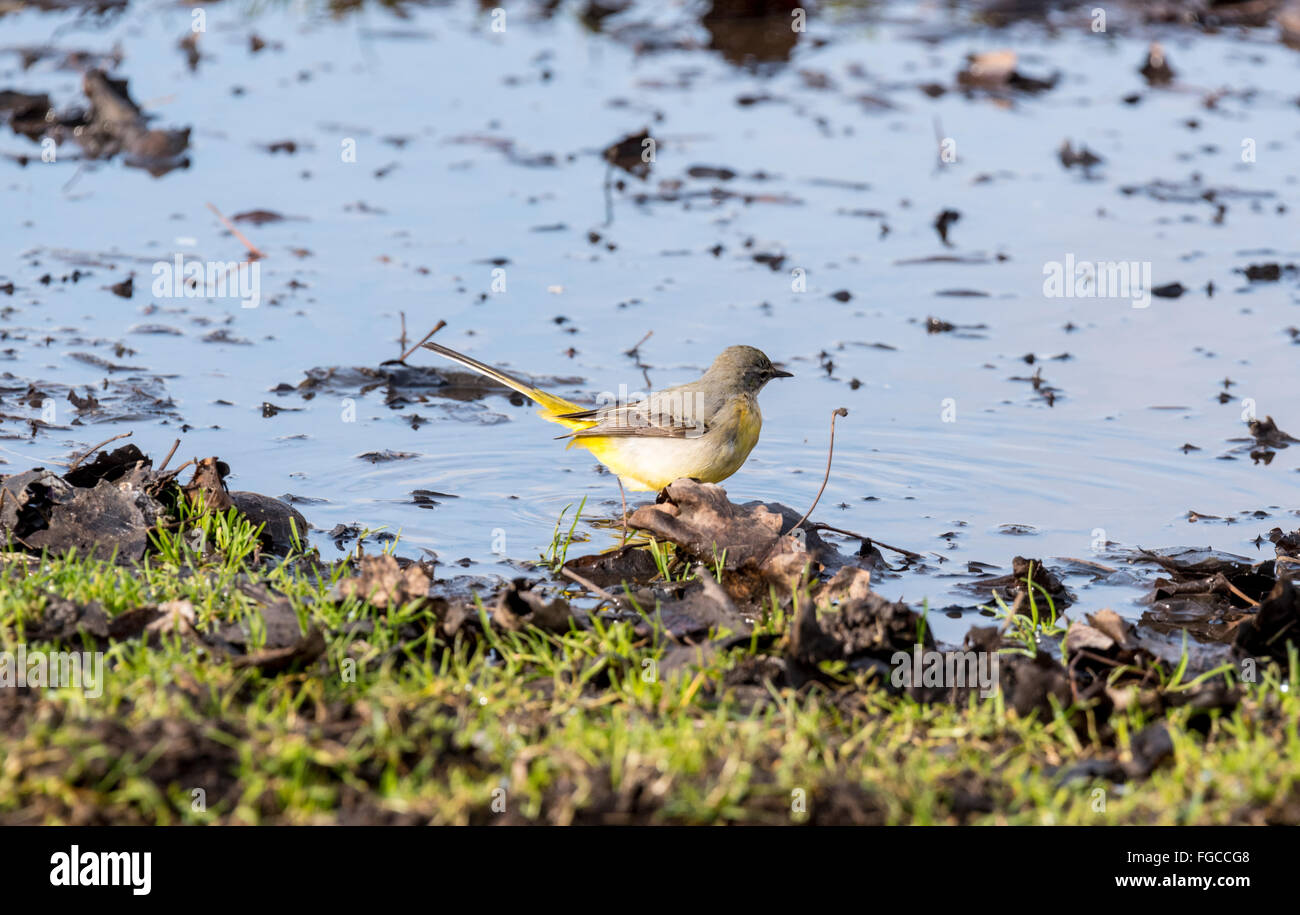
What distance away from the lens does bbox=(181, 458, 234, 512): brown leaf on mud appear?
6.39m

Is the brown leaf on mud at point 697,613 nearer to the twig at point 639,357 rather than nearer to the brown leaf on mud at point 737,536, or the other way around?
the brown leaf on mud at point 737,536

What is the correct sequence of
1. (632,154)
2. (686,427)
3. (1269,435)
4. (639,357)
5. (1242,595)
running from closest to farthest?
1. (1242,595)
2. (686,427)
3. (1269,435)
4. (639,357)
5. (632,154)

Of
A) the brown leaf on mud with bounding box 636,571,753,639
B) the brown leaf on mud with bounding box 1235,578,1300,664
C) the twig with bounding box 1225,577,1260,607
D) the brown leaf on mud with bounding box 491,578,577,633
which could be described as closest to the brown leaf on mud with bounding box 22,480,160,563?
the brown leaf on mud with bounding box 491,578,577,633

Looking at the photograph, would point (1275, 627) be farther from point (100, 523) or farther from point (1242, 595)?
point (100, 523)

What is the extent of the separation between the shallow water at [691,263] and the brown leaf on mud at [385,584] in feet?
4.14

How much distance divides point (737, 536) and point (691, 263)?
502 cm

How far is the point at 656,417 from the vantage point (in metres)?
7.48

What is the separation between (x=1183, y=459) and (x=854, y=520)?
213 centimetres

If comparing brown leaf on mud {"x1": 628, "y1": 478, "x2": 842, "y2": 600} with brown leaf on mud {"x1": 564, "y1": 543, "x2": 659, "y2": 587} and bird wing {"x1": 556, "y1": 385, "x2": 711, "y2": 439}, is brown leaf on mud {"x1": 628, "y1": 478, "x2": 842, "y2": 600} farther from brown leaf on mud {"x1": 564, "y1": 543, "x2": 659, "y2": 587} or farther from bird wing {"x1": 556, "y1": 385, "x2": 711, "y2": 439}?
bird wing {"x1": 556, "y1": 385, "x2": 711, "y2": 439}

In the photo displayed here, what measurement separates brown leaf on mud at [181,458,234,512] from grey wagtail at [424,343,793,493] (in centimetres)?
193

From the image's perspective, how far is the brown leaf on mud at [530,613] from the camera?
5.38 meters

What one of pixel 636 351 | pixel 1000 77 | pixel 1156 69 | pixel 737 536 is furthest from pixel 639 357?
pixel 1156 69

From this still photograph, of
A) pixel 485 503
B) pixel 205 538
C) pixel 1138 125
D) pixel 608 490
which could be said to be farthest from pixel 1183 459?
pixel 1138 125

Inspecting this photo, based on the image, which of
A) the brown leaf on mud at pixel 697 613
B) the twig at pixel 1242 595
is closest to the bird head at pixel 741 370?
the brown leaf on mud at pixel 697 613
